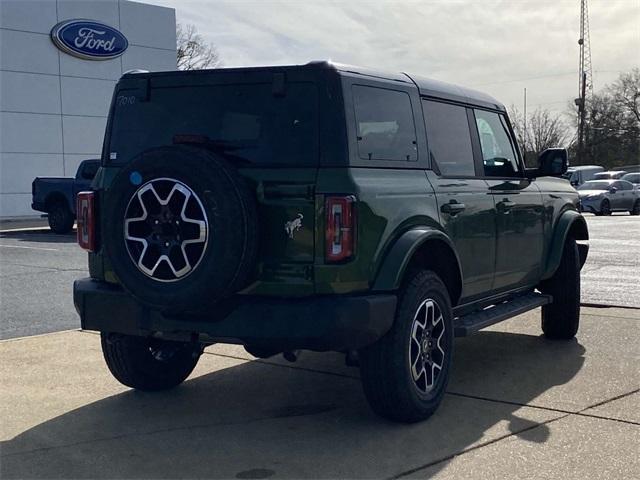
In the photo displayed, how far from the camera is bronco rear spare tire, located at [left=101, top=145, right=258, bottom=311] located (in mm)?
4395

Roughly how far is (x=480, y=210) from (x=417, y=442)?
74.8 inches

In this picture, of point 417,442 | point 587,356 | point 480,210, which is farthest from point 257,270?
point 587,356

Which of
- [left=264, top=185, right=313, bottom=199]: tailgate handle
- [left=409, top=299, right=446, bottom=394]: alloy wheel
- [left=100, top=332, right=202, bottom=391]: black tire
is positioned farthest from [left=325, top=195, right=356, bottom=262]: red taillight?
[left=100, top=332, right=202, bottom=391]: black tire

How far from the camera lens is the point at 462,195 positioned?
566 cm

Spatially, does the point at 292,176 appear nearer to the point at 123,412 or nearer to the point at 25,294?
the point at 123,412

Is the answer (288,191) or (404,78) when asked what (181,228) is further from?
(404,78)

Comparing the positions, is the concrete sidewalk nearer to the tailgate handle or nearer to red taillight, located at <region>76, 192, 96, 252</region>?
red taillight, located at <region>76, 192, 96, 252</region>

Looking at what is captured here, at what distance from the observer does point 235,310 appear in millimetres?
4539

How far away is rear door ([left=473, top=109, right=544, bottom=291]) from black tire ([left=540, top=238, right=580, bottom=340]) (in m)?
0.45

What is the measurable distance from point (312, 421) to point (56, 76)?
87.7 ft

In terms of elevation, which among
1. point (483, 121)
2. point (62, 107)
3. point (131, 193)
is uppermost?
point (62, 107)

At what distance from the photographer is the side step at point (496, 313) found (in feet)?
18.2

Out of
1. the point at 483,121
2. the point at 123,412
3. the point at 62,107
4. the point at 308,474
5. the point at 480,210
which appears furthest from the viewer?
the point at 62,107

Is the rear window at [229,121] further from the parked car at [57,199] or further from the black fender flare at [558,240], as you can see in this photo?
the parked car at [57,199]
